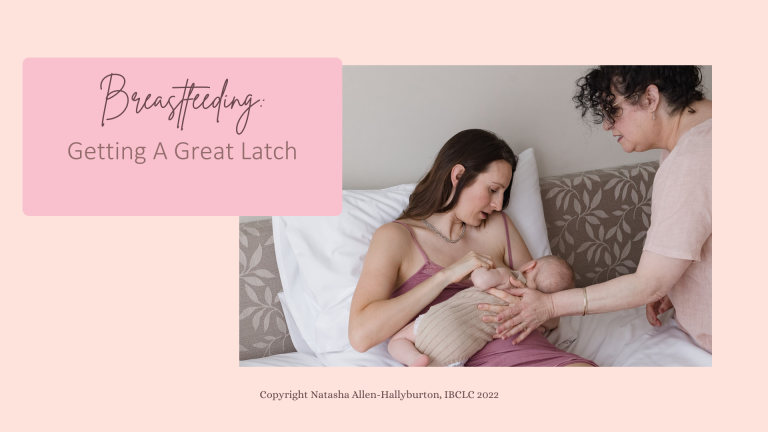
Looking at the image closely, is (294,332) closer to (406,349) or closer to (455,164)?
(406,349)

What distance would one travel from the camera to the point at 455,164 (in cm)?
167

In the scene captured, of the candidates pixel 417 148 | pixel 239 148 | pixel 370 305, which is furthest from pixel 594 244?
pixel 239 148

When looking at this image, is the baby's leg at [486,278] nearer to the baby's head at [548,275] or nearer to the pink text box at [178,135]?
the baby's head at [548,275]

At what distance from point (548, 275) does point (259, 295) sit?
925 mm

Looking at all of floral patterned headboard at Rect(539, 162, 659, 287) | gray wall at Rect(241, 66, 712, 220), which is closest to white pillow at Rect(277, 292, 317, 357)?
gray wall at Rect(241, 66, 712, 220)

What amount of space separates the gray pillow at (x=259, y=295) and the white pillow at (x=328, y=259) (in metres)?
0.06

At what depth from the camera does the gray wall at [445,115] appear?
181 cm

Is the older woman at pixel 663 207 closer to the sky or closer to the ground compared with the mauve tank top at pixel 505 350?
closer to the sky

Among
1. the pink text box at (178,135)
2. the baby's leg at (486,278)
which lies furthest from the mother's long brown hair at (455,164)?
the pink text box at (178,135)

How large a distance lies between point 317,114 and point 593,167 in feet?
4.33

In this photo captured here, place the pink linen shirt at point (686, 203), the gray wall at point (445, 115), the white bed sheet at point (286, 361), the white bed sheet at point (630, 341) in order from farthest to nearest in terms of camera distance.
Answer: the gray wall at point (445, 115), the white bed sheet at point (286, 361), the white bed sheet at point (630, 341), the pink linen shirt at point (686, 203)

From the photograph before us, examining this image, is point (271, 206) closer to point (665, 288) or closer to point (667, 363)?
point (665, 288)

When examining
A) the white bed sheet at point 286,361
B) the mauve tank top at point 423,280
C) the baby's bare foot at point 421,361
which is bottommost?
the white bed sheet at point 286,361

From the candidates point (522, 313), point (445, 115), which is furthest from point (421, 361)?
point (445, 115)
